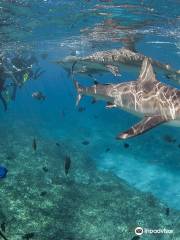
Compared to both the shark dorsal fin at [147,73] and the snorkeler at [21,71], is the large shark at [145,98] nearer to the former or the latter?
the shark dorsal fin at [147,73]

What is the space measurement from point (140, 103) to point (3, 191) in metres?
9.87

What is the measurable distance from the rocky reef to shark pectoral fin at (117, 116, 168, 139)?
6654mm

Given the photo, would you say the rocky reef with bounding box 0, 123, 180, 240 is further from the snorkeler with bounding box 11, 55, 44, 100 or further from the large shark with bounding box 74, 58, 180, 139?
the large shark with bounding box 74, 58, 180, 139

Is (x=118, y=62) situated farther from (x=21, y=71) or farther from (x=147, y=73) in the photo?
(x=147, y=73)

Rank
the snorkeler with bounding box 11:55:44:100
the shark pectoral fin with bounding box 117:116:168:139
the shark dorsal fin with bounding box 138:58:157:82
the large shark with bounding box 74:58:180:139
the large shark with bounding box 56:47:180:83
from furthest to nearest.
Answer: the snorkeler with bounding box 11:55:44:100
the large shark with bounding box 56:47:180:83
the shark dorsal fin with bounding box 138:58:157:82
the large shark with bounding box 74:58:180:139
the shark pectoral fin with bounding box 117:116:168:139

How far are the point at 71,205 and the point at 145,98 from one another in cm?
918

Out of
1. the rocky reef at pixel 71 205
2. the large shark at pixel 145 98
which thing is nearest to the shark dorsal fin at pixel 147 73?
the large shark at pixel 145 98

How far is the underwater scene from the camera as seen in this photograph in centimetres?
932

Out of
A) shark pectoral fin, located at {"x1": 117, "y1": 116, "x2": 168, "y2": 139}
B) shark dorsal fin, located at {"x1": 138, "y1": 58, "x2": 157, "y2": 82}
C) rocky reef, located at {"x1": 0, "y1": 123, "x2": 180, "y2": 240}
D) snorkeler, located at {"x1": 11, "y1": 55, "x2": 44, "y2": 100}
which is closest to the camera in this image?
shark pectoral fin, located at {"x1": 117, "y1": 116, "x2": 168, "y2": 139}

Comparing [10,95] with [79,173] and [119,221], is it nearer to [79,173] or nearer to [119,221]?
[79,173]

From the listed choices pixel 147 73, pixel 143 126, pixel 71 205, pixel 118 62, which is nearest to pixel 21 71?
pixel 118 62

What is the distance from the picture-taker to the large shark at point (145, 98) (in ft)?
23.5

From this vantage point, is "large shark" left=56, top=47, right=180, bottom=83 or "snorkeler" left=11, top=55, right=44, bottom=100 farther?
"snorkeler" left=11, top=55, right=44, bottom=100

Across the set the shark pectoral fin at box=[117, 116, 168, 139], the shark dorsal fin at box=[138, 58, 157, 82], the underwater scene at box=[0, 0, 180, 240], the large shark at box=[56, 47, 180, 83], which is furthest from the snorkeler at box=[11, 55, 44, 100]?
the shark pectoral fin at box=[117, 116, 168, 139]
